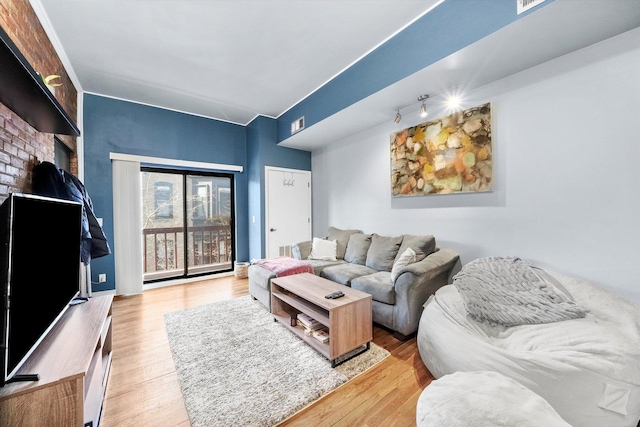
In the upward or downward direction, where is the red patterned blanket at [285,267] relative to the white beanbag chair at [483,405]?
upward

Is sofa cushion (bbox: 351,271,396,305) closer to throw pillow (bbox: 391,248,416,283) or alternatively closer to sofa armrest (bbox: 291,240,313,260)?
throw pillow (bbox: 391,248,416,283)

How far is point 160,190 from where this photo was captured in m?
4.36

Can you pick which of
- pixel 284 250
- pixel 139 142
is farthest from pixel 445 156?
pixel 139 142

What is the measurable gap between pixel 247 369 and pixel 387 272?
1788 mm

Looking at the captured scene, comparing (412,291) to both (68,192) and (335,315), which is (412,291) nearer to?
(335,315)

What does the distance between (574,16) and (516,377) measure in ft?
7.36

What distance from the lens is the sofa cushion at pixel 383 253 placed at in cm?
304

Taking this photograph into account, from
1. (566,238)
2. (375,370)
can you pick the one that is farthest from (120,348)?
(566,238)

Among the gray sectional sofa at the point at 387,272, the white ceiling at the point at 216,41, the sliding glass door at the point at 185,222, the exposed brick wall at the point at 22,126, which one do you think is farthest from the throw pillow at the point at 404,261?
the sliding glass door at the point at 185,222

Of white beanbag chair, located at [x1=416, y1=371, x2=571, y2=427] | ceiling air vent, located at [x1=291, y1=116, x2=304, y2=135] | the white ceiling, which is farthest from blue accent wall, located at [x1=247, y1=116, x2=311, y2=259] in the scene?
white beanbag chair, located at [x1=416, y1=371, x2=571, y2=427]

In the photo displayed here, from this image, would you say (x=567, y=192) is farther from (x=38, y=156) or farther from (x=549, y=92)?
(x=38, y=156)

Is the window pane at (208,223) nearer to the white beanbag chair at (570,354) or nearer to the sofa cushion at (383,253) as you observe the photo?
the sofa cushion at (383,253)

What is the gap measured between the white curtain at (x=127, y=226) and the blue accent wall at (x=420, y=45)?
296 cm

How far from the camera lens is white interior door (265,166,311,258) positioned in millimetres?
4438
